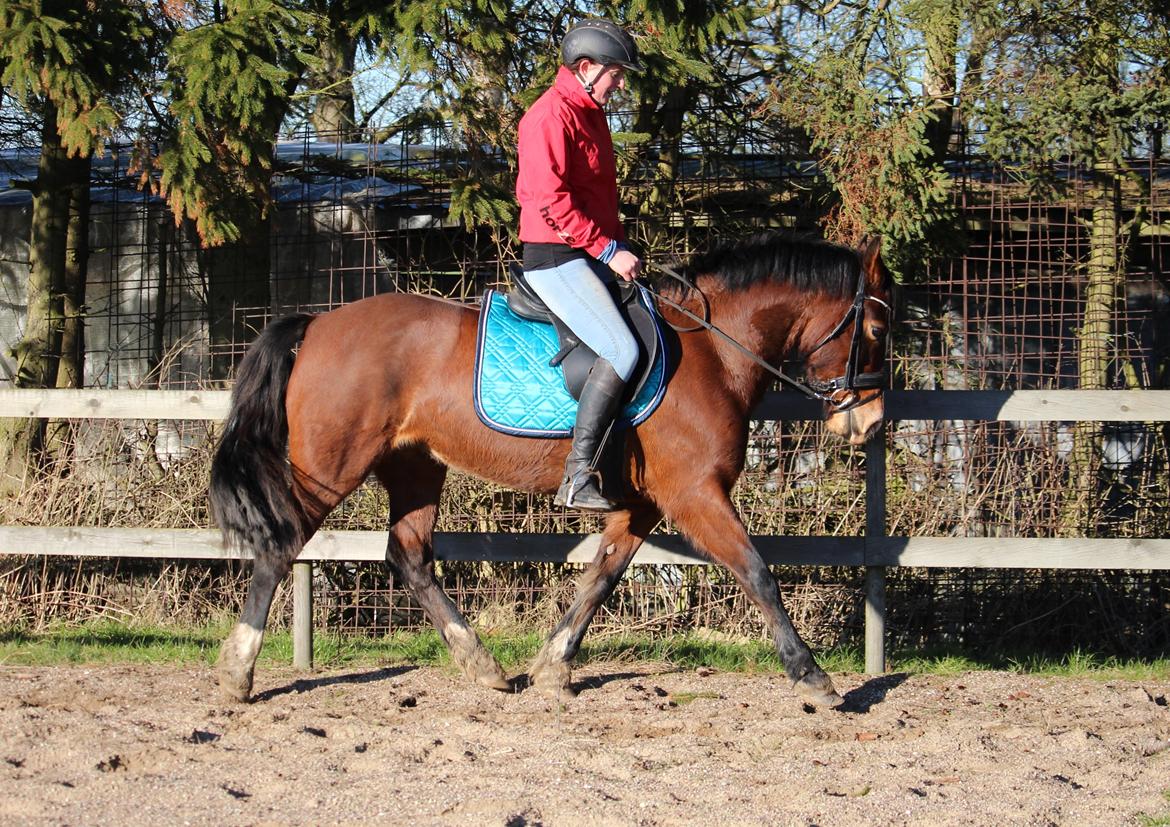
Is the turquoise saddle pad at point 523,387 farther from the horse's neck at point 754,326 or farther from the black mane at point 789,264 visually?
the black mane at point 789,264

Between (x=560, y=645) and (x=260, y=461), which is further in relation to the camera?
(x=560, y=645)

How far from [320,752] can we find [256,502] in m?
1.50

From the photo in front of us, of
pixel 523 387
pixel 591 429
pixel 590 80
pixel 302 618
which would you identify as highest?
pixel 590 80

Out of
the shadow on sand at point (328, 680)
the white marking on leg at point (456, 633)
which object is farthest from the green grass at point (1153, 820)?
the shadow on sand at point (328, 680)

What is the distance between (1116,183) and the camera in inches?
347

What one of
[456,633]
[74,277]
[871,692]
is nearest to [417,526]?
[456,633]

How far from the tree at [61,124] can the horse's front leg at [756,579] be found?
15.2 feet

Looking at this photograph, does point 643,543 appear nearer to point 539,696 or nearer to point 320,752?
point 539,696

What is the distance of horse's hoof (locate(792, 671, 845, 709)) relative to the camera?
5.25 metres

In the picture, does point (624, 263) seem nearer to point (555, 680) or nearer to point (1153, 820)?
point (555, 680)

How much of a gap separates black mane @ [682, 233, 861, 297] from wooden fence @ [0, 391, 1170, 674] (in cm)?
81

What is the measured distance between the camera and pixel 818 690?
525 cm

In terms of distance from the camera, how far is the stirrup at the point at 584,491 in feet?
17.3

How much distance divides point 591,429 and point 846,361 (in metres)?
1.34
